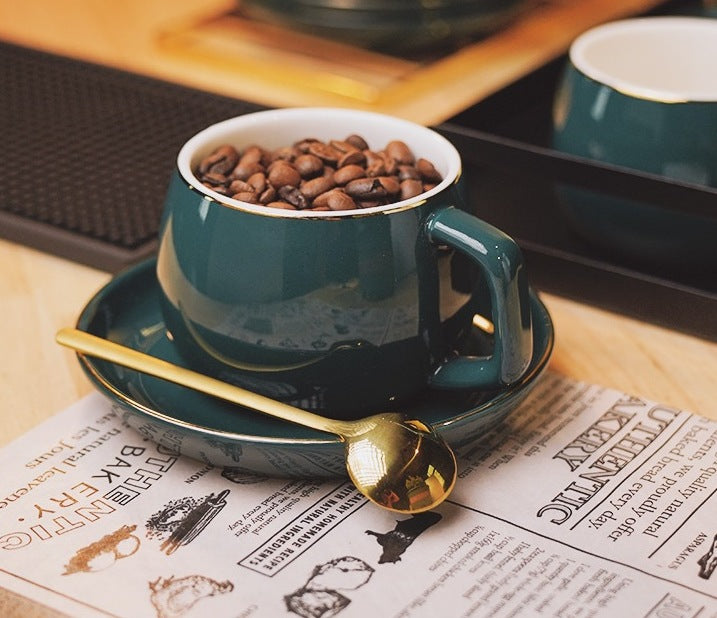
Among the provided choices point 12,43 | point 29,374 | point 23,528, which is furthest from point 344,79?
point 23,528

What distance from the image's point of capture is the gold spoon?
1.41 ft

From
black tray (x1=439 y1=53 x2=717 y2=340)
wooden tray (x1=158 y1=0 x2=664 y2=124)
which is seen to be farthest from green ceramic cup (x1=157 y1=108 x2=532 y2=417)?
wooden tray (x1=158 y1=0 x2=664 y2=124)

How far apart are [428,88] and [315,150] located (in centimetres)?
38

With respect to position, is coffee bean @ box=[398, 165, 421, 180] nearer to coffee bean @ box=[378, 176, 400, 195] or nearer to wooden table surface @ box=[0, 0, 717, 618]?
coffee bean @ box=[378, 176, 400, 195]

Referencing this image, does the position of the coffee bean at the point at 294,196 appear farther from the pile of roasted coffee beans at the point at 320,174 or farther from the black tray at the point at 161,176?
the black tray at the point at 161,176

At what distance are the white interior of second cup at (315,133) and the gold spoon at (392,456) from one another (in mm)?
118

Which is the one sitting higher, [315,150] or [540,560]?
[315,150]

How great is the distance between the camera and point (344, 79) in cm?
85

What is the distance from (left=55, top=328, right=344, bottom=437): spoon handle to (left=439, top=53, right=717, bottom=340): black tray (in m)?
0.22

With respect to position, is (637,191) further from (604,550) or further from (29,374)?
(29,374)

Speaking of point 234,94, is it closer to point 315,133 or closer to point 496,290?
point 315,133

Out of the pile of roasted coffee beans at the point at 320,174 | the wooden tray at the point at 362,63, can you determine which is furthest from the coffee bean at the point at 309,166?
the wooden tray at the point at 362,63

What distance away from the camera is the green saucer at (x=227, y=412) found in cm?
44

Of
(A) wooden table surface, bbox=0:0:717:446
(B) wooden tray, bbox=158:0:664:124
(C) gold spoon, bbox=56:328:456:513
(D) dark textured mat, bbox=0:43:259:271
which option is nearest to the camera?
(C) gold spoon, bbox=56:328:456:513
